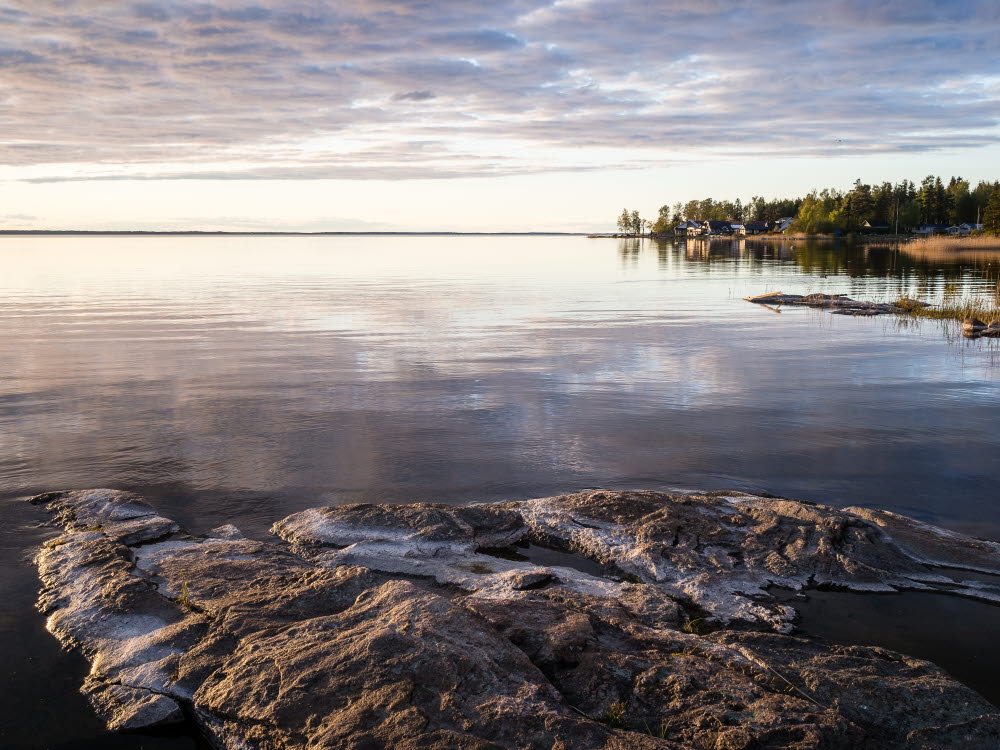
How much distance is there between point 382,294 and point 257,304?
817 cm

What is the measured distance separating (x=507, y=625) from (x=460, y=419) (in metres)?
8.42

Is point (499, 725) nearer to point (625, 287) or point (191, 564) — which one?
point (191, 564)

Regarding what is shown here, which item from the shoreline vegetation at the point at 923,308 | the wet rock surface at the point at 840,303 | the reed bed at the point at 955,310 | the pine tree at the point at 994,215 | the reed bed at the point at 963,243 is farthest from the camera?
the pine tree at the point at 994,215

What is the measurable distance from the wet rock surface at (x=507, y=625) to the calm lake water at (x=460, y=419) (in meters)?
0.55

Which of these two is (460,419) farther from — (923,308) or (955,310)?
(923,308)

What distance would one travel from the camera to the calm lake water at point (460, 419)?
1000 centimetres

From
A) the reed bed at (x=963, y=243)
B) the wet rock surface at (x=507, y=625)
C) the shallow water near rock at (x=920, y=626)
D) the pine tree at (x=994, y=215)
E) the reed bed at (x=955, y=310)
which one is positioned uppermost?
the pine tree at (x=994, y=215)

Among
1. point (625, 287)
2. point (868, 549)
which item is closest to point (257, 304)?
point (625, 287)

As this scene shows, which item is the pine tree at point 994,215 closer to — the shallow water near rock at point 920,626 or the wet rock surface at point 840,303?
the wet rock surface at point 840,303

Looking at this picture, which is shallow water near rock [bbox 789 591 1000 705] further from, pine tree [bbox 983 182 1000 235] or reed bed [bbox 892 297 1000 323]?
pine tree [bbox 983 182 1000 235]

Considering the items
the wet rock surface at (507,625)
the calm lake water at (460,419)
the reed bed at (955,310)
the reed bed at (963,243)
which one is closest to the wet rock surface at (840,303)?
the reed bed at (955,310)

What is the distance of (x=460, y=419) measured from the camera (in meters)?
14.8

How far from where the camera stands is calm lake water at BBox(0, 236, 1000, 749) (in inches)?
394

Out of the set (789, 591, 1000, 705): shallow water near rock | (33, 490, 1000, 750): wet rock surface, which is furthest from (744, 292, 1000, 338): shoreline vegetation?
(789, 591, 1000, 705): shallow water near rock
